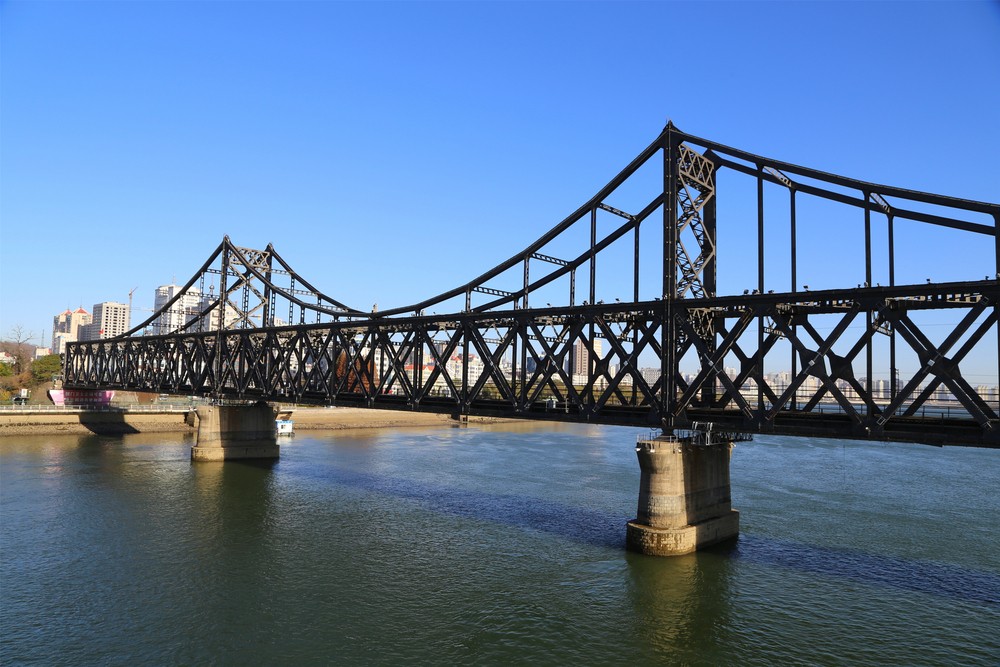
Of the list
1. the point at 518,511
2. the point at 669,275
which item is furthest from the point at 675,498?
the point at 518,511

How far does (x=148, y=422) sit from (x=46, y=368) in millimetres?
41791

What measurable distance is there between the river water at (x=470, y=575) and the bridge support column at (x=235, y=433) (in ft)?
24.4

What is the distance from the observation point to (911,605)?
2523 centimetres

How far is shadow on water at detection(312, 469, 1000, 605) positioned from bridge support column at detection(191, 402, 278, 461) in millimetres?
23902

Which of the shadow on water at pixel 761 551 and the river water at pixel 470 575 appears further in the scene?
the shadow on water at pixel 761 551

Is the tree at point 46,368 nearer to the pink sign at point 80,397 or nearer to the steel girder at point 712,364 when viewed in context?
the pink sign at point 80,397

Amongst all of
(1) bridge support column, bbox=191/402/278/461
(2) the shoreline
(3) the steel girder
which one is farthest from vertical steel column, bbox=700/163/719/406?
(1) bridge support column, bbox=191/402/278/461

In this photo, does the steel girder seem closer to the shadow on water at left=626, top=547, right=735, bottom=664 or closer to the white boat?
the shadow on water at left=626, top=547, right=735, bottom=664

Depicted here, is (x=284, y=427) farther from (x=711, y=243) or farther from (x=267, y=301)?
(x=711, y=243)

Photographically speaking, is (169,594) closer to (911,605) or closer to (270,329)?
(911,605)

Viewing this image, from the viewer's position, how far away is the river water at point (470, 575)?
2169 centimetres

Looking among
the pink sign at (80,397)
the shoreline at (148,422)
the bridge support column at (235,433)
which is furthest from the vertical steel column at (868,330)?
the pink sign at (80,397)

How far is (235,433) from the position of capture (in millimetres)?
63812

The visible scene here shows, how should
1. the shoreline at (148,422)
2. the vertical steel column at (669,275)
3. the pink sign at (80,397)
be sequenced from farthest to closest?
the pink sign at (80,397) < the shoreline at (148,422) < the vertical steel column at (669,275)
